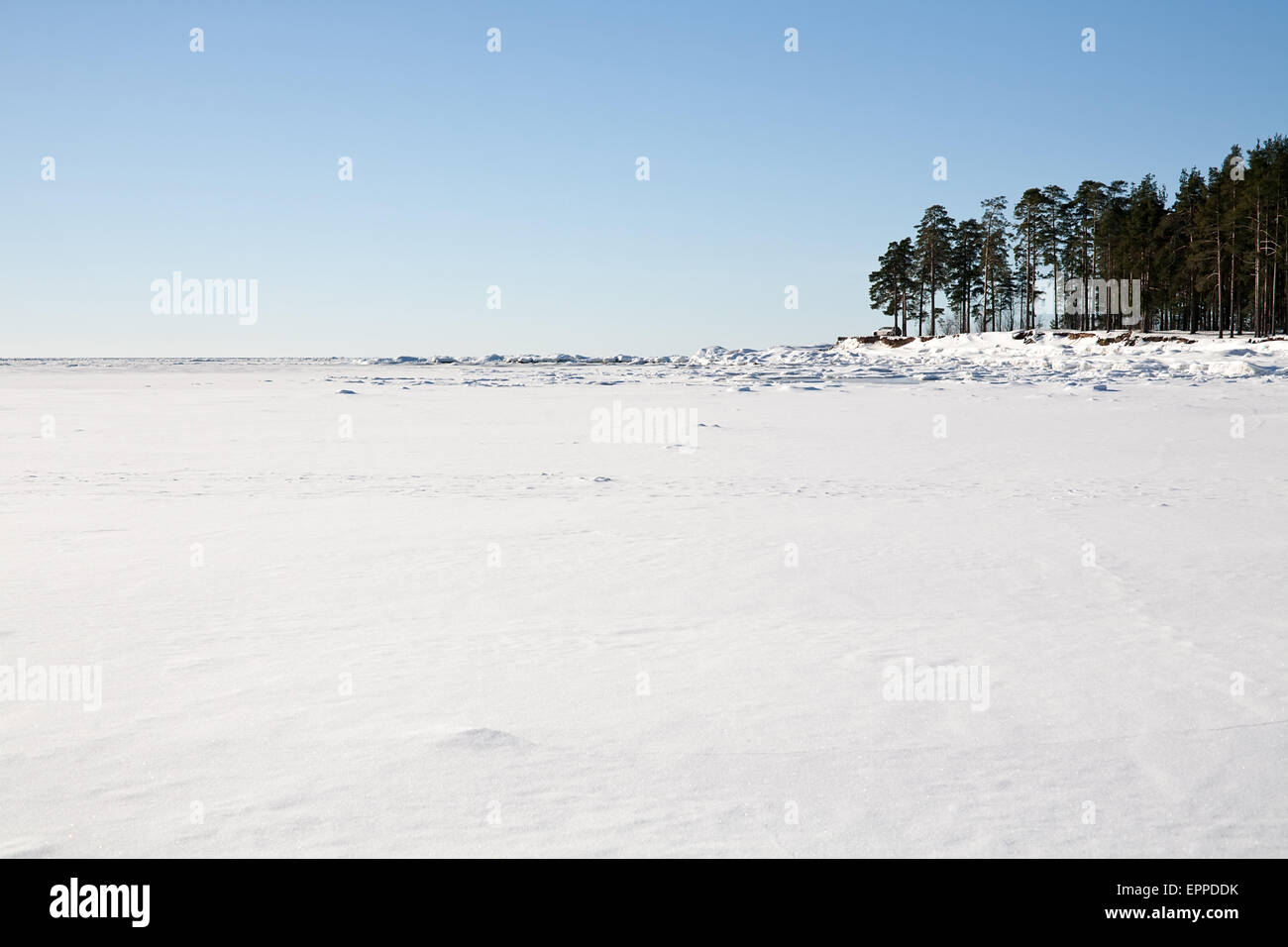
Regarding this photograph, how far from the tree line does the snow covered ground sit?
49.9 m

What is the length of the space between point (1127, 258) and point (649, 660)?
73831mm

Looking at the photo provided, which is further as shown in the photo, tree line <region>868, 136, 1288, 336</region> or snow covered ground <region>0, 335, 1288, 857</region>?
tree line <region>868, 136, 1288, 336</region>

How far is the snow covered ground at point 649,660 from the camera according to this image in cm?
339

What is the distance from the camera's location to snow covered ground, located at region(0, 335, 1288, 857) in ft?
11.1

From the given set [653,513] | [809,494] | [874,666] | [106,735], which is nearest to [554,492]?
[653,513]

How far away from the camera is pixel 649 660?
17.1 ft

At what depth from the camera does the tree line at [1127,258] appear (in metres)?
53.9

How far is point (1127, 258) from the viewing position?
67688 mm

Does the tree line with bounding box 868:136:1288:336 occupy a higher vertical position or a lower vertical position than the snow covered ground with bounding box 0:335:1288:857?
higher

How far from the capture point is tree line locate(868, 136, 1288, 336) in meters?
53.9

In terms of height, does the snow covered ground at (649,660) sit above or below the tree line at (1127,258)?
below

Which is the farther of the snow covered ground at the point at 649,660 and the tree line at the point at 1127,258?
the tree line at the point at 1127,258

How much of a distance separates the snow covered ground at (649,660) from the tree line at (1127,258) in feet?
164

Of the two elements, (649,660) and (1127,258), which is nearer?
(649,660)
